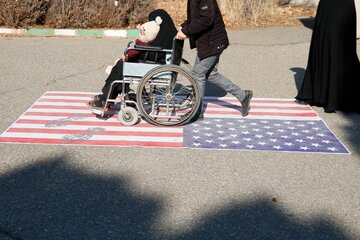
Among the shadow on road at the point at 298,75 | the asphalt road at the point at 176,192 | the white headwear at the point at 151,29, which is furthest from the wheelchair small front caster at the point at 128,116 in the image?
the shadow on road at the point at 298,75

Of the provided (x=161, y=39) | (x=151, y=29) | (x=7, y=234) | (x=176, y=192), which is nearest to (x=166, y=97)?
(x=161, y=39)

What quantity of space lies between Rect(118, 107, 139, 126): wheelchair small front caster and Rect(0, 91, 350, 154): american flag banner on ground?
0.20 feet

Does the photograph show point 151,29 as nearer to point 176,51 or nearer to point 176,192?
point 176,51

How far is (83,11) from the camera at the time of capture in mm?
12367

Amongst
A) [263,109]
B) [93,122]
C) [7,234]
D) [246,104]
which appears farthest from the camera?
[263,109]

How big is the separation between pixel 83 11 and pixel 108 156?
7670mm

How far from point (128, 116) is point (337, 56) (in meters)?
2.93

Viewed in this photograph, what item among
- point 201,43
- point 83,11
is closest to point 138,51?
point 201,43

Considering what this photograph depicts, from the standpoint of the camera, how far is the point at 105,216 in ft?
13.7

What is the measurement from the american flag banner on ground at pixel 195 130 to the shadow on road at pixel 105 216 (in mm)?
1103

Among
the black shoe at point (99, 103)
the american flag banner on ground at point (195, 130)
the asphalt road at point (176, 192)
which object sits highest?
the black shoe at point (99, 103)

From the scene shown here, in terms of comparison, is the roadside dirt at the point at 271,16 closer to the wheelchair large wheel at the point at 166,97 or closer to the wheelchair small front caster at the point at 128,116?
the wheelchair large wheel at the point at 166,97

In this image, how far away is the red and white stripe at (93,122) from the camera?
19.2 feet

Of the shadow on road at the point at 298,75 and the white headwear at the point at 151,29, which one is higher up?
the white headwear at the point at 151,29
